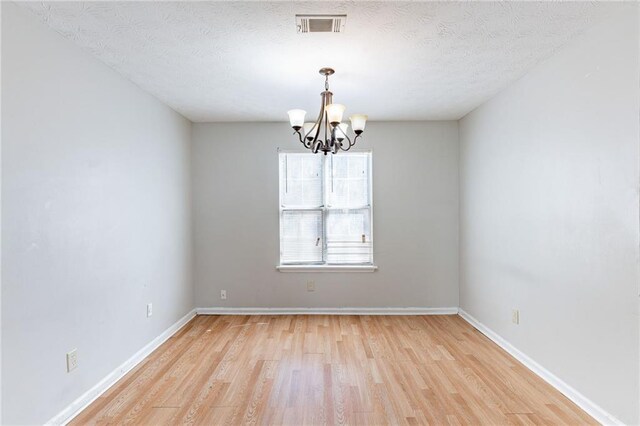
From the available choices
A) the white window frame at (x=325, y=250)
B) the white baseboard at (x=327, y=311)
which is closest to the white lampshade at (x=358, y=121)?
the white window frame at (x=325, y=250)

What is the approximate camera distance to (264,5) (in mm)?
1925

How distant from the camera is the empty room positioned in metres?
2.00

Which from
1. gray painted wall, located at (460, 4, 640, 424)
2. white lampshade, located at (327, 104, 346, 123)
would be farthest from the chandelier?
gray painted wall, located at (460, 4, 640, 424)

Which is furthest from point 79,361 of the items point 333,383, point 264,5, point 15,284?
point 264,5

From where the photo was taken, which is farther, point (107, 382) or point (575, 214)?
point (107, 382)

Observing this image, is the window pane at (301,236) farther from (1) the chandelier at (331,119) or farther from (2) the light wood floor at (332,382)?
(1) the chandelier at (331,119)

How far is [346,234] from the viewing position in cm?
450

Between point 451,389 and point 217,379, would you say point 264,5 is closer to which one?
point 217,379

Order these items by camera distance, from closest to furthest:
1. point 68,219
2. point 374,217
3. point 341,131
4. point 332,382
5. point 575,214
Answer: point 68,219 → point 575,214 → point 332,382 → point 341,131 → point 374,217

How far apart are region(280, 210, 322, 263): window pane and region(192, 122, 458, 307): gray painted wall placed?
130mm

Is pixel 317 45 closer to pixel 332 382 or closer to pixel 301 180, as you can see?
pixel 301 180

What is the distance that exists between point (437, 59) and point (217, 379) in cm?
292

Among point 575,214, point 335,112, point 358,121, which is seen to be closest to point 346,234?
point 358,121

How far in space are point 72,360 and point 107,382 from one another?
0.44 metres
